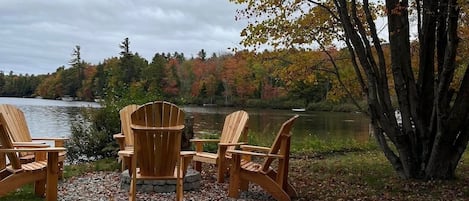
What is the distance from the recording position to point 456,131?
6000 millimetres

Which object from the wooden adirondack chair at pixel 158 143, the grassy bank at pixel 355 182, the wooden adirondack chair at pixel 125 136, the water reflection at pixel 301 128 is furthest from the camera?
the water reflection at pixel 301 128

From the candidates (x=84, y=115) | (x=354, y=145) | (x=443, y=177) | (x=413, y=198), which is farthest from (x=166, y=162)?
(x=354, y=145)

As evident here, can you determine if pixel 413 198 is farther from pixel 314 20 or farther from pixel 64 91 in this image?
pixel 64 91

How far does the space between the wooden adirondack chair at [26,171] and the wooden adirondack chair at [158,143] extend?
2.48ft

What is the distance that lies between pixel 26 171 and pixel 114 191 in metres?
1.06

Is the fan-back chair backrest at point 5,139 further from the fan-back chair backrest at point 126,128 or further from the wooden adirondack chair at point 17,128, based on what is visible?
the fan-back chair backrest at point 126,128

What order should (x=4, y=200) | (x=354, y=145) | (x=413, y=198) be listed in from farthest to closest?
(x=354, y=145)
(x=413, y=198)
(x=4, y=200)

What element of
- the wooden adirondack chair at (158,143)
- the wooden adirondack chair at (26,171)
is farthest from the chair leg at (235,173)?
the wooden adirondack chair at (26,171)

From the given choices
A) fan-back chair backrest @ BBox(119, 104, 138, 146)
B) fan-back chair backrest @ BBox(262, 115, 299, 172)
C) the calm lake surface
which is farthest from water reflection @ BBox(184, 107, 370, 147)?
fan-back chair backrest @ BBox(262, 115, 299, 172)

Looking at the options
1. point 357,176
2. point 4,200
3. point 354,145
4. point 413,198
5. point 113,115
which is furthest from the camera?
point 354,145

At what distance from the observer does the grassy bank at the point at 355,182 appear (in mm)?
5449

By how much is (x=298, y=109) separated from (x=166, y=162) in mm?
37114

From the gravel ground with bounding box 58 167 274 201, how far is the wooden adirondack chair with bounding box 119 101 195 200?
0.39 metres

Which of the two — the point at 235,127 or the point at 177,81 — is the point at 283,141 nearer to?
the point at 235,127
